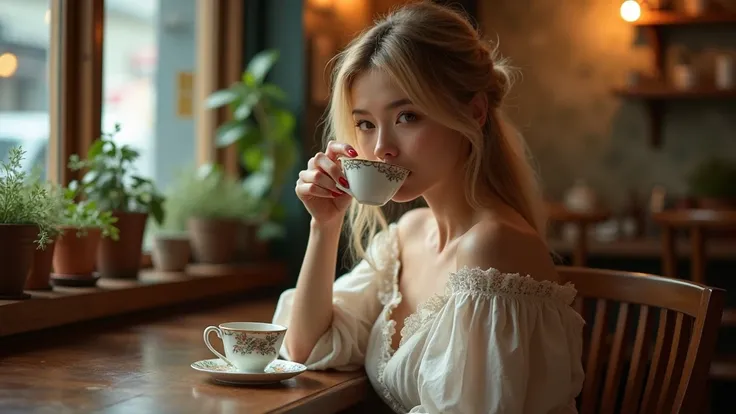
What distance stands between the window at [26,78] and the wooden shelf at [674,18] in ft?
10.1

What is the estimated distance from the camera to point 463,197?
1.75 meters

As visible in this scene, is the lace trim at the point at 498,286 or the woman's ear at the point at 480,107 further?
the woman's ear at the point at 480,107

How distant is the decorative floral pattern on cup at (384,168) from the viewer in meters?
1.53

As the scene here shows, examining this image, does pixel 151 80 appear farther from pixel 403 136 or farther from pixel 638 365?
pixel 638 365

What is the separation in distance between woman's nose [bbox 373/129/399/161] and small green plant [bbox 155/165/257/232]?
131 centimetres

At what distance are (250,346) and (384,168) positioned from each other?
379mm

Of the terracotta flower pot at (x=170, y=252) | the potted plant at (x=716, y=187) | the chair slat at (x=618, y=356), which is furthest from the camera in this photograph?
the potted plant at (x=716, y=187)

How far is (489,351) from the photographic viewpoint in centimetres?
147

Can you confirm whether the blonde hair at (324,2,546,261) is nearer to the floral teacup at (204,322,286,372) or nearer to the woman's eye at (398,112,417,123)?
the woman's eye at (398,112,417,123)

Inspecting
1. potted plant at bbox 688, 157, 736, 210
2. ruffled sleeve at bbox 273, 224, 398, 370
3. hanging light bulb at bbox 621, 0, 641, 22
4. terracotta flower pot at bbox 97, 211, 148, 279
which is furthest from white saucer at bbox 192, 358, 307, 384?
hanging light bulb at bbox 621, 0, 641, 22

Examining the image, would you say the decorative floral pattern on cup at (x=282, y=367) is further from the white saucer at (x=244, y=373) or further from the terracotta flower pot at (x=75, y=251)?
the terracotta flower pot at (x=75, y=251)

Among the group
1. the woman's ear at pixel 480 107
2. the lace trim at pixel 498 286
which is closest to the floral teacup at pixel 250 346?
the lace trim at pixel 498 286

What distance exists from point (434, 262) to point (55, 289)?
87cm

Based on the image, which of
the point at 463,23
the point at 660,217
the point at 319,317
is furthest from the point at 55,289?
the point at 660,217
